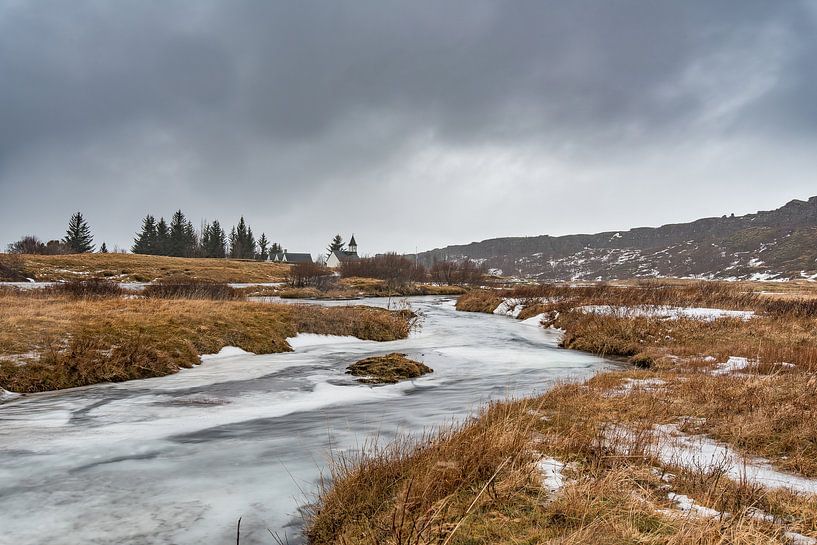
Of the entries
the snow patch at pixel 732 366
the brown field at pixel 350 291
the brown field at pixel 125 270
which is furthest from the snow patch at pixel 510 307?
the brown field at pixel 125 270

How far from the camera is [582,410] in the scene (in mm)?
6633

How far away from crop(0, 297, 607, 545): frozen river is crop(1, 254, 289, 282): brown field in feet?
121

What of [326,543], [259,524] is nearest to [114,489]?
[259,524]

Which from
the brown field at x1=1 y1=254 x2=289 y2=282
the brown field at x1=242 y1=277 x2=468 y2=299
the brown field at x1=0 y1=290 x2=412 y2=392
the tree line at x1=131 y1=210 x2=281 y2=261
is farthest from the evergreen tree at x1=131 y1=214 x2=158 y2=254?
the brown field at x1=0 y1=290 x2=412 y2=392

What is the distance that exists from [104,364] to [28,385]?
1.44 meters

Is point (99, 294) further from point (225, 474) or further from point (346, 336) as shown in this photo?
point (225, 474)

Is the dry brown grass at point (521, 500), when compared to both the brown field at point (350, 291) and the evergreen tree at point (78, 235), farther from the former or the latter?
the evergreen tree at point (78, 235)

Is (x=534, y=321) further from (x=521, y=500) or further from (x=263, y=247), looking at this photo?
(x=263, y=247)

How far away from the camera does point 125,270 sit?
4862cm

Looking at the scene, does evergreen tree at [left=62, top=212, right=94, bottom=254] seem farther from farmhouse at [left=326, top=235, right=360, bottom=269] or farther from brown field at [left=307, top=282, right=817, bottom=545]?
brown field at [left=307, top=282, right=817, bottom=545]

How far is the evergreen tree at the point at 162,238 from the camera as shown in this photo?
88250 millimetres

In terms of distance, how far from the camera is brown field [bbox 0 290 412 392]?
31.9ft

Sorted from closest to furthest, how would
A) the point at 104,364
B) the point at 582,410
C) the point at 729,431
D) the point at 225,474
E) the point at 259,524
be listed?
the point at 259,524
the point at 225,474
the point at 729,431
the point at 582,410
the point at 104,364

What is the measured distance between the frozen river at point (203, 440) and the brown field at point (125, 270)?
3687 cm
